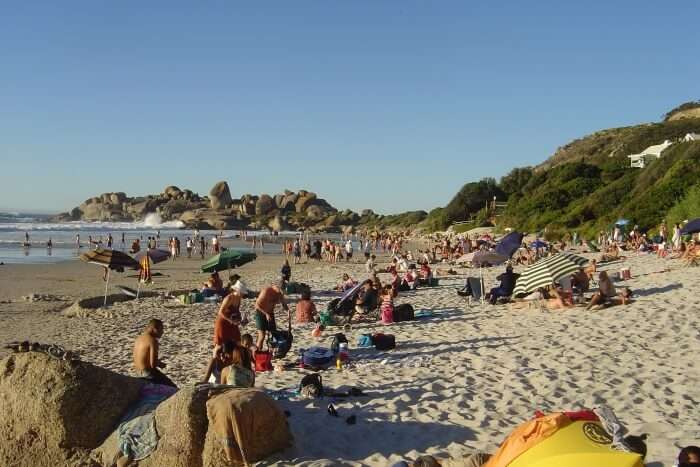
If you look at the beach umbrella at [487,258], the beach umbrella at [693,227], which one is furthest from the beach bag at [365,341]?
the beach umbrella at [693,227]

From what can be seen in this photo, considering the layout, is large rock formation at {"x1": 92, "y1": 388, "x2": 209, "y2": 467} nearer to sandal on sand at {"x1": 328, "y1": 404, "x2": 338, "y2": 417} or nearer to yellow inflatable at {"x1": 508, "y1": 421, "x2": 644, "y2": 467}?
sandal on sand at {"x1": 328, "y1": 404, "x2": 338, "y2": 417}

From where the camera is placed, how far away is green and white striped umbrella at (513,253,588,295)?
11.2 m

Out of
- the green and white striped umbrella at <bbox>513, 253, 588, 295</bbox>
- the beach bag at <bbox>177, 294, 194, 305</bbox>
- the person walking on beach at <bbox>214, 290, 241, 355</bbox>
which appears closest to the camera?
the person walking on beach at <bbox>214, 290, 241, 355</bbox>

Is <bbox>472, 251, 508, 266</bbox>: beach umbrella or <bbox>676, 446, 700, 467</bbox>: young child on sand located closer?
<bbox>676, 446, 700, 467</bbox>: young child on sand

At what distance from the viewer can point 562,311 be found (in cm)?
1158

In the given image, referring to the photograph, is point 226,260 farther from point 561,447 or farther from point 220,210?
point 220,210

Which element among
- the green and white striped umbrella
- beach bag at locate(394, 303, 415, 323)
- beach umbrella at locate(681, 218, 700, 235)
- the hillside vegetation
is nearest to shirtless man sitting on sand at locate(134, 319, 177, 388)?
beach bag at locate(394, 303, 415, 323)

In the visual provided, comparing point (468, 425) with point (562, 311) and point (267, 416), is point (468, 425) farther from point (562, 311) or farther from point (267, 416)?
point (562, 311)

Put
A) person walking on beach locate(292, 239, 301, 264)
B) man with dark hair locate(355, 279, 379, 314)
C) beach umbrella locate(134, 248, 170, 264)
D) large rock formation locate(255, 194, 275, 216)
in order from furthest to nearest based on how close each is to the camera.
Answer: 1. large rock formation locate(255, 194, 275, 216)
2. person walking on beach locate(292, 239, 301, 264)
3. beach umbrella locate(134, 248, 170, 264)
4. man with dark hair locate(355, 279, 379, 314)

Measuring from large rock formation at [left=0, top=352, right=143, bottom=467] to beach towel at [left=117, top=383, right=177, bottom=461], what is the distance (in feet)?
0.51

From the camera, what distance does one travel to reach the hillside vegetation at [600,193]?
3388 cm

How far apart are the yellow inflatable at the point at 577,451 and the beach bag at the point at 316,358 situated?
471 cm

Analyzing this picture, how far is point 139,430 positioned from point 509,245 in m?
11.7

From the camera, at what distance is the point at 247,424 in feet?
16.5
